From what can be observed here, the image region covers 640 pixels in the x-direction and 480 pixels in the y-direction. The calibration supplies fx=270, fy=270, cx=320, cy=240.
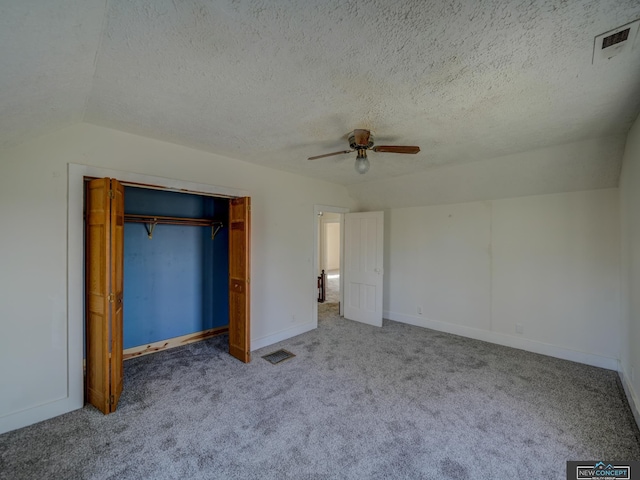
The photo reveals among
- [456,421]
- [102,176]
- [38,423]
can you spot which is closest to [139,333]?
[38,423]

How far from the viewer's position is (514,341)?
Answer: 3834 mm

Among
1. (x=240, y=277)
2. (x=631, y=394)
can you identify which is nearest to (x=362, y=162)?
(x=240, y=277)

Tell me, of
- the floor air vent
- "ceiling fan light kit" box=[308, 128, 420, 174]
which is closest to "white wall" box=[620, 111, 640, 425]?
"ceiling fan light kit" box=[308, 128, 420, 174]

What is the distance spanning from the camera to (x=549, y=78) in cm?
172

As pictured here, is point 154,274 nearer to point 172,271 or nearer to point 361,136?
point 172,271

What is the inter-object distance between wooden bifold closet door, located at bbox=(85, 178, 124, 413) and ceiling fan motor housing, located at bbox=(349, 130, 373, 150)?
85.2 inches

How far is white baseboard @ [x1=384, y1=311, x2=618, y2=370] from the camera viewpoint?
327cm

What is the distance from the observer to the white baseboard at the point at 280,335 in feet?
12.2

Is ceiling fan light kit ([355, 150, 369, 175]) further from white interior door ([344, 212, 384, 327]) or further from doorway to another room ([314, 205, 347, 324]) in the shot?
white interior door ([344, 212, 384, 327])

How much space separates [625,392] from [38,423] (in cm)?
532

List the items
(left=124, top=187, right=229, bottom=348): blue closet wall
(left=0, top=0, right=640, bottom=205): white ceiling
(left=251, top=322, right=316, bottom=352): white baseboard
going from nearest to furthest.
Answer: (left=0, top=0, right=640, bottom=205): white ceiling → (left=124, top=187, right=229, bottom=348): blue closet wall → (left=251, top=322, right=316, bottom=352): white baseboard

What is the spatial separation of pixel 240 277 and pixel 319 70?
250 centimetres

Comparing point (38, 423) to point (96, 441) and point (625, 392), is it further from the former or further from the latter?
point (625, 392)

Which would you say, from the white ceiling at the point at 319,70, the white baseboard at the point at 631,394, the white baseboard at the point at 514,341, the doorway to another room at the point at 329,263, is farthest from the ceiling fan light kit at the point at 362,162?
the white baseboard at the point at 514,341
